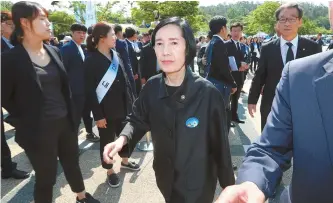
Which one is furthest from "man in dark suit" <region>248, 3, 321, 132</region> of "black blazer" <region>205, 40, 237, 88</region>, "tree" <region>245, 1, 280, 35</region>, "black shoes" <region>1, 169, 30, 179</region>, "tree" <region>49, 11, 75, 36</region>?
"tree" <region>245, 1, 280, 35</region>

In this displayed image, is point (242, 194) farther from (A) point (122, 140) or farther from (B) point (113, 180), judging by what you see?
(B) point (113, 180)

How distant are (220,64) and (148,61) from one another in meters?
1.58

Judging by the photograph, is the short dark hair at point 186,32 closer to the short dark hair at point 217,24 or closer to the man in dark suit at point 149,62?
the short dark hair at point 217,24

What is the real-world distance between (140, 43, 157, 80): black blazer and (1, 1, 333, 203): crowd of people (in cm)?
159

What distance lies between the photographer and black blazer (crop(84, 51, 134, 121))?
351 cm

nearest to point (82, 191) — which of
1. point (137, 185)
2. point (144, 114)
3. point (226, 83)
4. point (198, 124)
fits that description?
point (137, 185)

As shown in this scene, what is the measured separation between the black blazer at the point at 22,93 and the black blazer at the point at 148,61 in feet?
11.1

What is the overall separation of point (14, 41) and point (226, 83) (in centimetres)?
330

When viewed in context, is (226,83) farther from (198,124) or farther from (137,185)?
(198,124)

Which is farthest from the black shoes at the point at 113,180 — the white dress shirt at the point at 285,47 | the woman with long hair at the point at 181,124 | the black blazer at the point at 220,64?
the white dress shirt at the point at 285,47

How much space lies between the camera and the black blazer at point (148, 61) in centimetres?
569

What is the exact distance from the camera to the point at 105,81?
3.49 metres

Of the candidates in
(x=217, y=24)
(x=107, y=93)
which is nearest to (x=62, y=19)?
(x=217, y=24)

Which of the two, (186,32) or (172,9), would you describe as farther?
(172,9)
